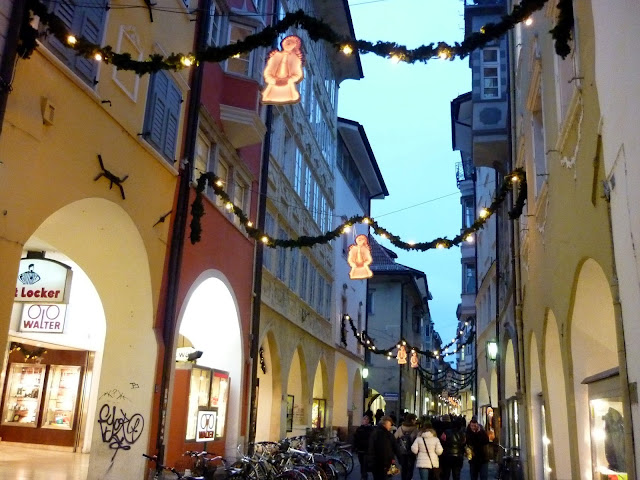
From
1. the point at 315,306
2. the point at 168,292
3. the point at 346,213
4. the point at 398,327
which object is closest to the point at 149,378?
the point at 168,292

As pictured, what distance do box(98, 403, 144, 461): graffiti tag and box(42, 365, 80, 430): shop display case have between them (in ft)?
19.2

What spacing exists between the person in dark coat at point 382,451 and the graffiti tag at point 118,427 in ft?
13.3

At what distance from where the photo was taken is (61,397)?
17156 mm

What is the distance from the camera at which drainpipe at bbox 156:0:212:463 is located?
12.1m

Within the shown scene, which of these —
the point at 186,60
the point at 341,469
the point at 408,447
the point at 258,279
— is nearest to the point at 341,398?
the point at 341,469

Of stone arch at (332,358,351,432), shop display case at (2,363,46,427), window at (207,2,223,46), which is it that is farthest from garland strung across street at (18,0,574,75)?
stone arch at (332,358,351,432)

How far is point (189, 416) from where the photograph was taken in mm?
14086

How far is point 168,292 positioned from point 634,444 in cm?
862

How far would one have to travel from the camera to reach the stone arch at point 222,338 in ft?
53.4

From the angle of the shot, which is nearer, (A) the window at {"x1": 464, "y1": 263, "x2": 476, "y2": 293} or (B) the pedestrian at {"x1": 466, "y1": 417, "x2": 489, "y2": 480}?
(B) the pedestrian at {"x1": 466, "y1": 417, "x2": 489, "y2": 480}

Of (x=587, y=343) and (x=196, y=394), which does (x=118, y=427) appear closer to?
(x=196, y=394)

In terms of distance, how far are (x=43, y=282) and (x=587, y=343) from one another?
28.9 ft

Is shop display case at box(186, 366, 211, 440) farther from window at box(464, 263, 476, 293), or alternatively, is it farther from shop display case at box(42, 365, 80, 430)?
window at box(464, 263, 476, 293)

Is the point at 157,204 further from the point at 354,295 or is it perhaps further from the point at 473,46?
the point at 354,295
